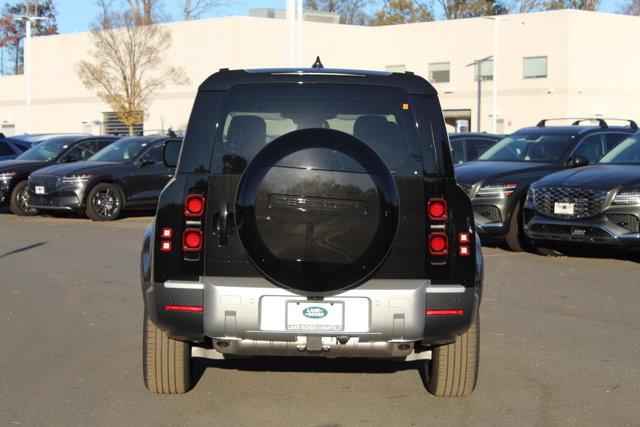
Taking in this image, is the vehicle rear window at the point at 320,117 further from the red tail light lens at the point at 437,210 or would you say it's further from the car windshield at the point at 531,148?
the car windshield at the point at 531,148

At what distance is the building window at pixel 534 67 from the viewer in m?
53.1

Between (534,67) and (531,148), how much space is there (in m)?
38.3

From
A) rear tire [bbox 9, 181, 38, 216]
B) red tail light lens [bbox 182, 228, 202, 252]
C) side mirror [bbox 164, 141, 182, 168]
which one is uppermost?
side mirror [bbox 164, 141, 182, 168]

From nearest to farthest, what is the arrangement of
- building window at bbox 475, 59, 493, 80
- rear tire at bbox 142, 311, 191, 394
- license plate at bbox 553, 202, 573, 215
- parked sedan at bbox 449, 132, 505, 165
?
rear tire at bbox 142, 311, 191, 394 < license plate at bbox 553, 202, 573, 215 < parked sedan at bbox 449, 132, 505, 165 < building window at bbox 475, 59, 493, 80

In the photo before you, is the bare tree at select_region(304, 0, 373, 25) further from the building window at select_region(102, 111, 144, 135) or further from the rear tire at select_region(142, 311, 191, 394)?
the rear tire at select_region(142, 311, 191, 394)

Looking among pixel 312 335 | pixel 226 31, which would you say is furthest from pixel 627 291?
pixel 226 31

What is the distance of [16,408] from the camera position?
6.11 meters

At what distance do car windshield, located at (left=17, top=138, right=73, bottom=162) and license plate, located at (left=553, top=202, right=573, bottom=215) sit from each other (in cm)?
1378

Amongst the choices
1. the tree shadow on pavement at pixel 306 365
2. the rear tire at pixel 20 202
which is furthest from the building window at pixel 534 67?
the tree shadow on pavement at pixel 306 365

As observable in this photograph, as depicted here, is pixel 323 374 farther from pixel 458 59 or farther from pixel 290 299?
pixel 458 59

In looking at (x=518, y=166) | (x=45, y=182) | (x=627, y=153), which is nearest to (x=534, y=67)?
(x=45, y=182)

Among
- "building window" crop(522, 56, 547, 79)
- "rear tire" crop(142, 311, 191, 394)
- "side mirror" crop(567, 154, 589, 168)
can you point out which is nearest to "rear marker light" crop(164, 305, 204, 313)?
"rear tire" crop(142, 311, 191, 394)

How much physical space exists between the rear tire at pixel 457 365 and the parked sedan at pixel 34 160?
17.3 m

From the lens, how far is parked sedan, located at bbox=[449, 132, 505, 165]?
1991cm
